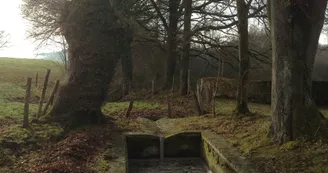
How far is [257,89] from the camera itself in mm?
20766

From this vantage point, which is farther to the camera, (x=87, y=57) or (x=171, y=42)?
(x=171, y=42)

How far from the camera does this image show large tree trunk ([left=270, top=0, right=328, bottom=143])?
25.7ft

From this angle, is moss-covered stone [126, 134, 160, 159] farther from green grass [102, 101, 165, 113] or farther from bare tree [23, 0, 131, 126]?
green grass [102, 101, 165, 113]

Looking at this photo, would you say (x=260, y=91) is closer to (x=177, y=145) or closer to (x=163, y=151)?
(x=177, y=145)

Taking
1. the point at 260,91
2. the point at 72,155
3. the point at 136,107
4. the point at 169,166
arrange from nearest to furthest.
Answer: the point at 72,155 → the point at 169,166 → the point at 136,107 → the point at 260,91

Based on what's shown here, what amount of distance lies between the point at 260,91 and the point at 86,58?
1235 centimetres

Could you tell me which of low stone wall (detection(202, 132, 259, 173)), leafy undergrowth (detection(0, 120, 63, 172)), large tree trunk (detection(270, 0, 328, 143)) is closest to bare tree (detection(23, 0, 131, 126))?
leafy undergrowth (detection(0, 120, 63, 172))

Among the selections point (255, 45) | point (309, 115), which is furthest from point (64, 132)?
point (255, 45)

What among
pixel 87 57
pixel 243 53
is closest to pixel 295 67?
pixel 243 53

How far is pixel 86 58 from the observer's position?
12.0 m

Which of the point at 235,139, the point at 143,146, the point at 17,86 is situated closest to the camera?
the point at 235,139

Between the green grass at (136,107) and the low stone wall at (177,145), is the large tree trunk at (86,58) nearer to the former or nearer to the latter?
the low stone wall at (177,145)

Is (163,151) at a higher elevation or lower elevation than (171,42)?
lower

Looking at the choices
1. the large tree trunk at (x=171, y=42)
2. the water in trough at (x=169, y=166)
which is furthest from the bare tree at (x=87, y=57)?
the large tree trunk at (x=171, y=42)
